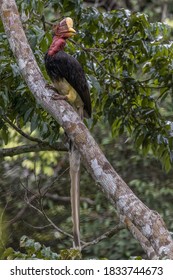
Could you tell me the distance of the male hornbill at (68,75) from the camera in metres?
3.59

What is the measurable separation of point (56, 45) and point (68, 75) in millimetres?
169

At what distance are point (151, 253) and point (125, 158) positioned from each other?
3.36 metres

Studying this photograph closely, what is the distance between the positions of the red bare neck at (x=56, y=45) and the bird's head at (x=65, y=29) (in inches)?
1.1

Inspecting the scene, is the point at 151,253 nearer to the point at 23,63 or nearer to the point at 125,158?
the point at 23,63

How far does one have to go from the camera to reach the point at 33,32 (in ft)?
11.7

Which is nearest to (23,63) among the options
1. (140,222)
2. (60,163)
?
(140,222)

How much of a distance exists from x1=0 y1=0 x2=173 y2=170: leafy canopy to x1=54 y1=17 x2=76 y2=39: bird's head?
6cm

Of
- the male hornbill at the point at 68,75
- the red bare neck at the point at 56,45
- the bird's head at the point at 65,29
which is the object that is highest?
the bird's head at the point at 65,29

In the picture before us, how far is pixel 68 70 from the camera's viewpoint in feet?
12.1

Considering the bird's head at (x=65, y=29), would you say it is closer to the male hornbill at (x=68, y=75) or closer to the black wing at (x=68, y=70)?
the male hornbill at (x=68, y=75)

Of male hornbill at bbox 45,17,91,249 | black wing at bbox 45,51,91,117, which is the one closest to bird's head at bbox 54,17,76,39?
male hornbill at bbox 45,17,91,249

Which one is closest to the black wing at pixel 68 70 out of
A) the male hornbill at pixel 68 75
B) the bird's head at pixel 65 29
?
the male hornbill at pixel 68 75

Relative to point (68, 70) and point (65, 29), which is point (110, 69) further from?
point (65, 29)

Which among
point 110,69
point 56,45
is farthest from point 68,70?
point 110,69
